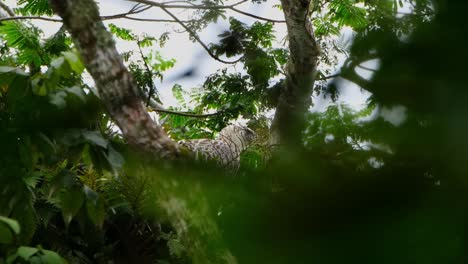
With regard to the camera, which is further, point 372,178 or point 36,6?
point 36,6

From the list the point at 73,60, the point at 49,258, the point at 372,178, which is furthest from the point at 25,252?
the point at 372,178

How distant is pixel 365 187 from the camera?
0.32 meters

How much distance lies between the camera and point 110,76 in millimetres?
1009

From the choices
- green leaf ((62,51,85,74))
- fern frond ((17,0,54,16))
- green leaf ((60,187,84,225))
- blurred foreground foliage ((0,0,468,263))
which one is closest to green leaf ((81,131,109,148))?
green leaf ((62,51,85,74))

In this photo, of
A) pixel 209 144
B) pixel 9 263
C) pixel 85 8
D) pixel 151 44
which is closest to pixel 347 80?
pixel 85 8

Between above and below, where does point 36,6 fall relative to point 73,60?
above

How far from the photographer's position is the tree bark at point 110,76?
981 millimetres

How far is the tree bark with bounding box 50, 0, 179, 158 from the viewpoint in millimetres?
981

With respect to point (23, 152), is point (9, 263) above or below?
below

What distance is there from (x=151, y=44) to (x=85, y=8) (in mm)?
1972

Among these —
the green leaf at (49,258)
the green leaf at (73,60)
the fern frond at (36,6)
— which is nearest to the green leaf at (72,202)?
the green leaf at (49,258)

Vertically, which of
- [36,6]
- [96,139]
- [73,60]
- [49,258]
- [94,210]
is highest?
[36,6]

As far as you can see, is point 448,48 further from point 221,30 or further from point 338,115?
point 221,30

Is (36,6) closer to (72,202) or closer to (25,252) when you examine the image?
(72,202)
